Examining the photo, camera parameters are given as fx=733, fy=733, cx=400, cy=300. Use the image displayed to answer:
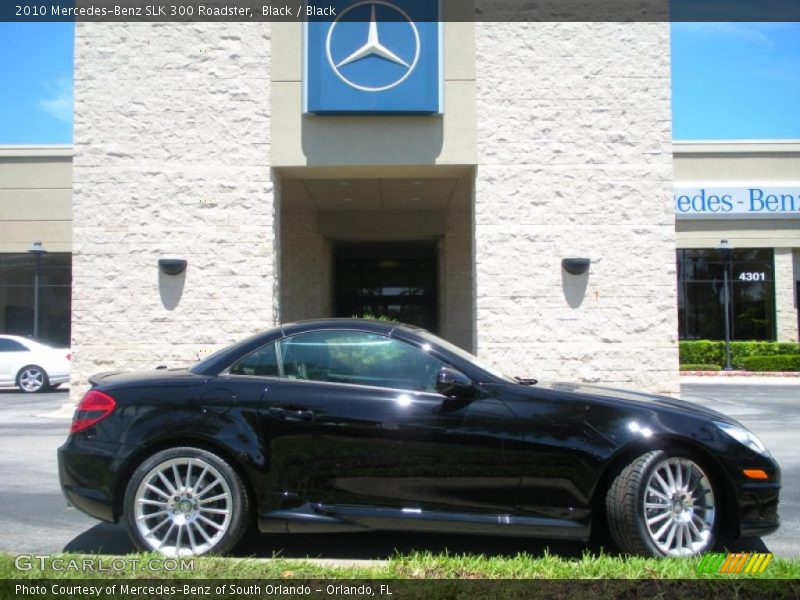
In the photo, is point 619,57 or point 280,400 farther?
point 619,57

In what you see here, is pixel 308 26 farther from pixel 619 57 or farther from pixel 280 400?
pixel 280 400

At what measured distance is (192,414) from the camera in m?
4.70

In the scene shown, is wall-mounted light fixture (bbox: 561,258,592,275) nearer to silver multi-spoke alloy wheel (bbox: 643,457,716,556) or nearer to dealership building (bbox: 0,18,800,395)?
dealership building (bbox: 0,18,800,395)

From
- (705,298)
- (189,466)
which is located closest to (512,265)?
(189,466)

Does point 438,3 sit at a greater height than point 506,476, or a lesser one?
greater

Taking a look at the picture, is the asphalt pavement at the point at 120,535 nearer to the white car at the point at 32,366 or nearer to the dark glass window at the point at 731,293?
the white car at the point at 32,366

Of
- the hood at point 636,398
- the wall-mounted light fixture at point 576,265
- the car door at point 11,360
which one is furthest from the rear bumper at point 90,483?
the car door at point 11,360

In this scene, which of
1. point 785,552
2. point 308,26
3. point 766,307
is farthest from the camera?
point 766,307

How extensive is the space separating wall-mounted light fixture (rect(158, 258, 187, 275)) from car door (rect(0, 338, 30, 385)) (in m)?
7.63

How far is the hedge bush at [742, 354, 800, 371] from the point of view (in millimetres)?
23516

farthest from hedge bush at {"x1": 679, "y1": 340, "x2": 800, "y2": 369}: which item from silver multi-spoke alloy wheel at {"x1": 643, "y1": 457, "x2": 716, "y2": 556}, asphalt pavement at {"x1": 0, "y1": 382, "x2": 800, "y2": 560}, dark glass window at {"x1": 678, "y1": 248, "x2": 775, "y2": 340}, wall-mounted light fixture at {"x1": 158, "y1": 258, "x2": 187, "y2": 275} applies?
silver multi-spoke alloy wheel at {"x1": 643, "y1": 457, "x2": 716, "y2": 556}

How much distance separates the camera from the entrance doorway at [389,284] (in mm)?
20719

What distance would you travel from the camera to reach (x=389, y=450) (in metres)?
4.60

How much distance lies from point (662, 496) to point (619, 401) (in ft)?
2.07
